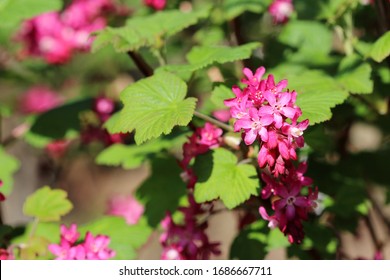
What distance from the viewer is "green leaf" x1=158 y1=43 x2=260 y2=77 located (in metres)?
2.16

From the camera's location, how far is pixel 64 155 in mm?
4469

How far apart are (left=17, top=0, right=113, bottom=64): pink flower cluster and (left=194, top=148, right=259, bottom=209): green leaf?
194 cm

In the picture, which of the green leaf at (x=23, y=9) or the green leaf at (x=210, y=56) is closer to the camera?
the green leaf at (x=210, y=56)

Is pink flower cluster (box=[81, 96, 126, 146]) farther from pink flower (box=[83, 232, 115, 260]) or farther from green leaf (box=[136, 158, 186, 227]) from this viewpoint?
pink flower (box=[83, 232, 115, 260])

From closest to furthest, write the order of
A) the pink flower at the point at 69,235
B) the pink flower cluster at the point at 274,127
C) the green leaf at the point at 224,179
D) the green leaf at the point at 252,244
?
the pink flower cluster at the point at 274,127 → the green leaf at the point at 224,179 → the pink flower at the point at 69,235 → the green leaf at the point at 252,244

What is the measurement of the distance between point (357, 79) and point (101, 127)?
1388mm

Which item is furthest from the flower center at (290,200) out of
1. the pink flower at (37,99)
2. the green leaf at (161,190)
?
the pink flower at (37,99)

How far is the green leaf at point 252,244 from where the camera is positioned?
2469mm

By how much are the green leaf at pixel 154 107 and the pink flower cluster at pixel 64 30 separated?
5.99 feet

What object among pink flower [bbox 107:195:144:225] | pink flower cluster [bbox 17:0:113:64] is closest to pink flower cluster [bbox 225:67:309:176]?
pink flower cluster [bbox 17:0:113:64]

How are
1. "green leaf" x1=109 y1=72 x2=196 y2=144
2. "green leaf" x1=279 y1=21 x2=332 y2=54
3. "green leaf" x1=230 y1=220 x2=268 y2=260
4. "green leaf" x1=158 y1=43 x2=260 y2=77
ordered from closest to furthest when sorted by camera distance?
1. "green leaf" x1=109 y1=72 x2=196 y2=144
2. "green leaf" x1=158 y1=43 x2=260 y2=77
3. "green leaf" x1=230 y1=220 x2=268 y2=260
4. "green leaf" x1=279 y1=21 x2=332 y2=54

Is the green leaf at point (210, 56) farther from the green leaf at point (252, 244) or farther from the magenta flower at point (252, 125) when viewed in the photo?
the green leaf at point (252, 244)

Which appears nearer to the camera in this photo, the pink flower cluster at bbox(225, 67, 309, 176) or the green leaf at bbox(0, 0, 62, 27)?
the pink flower cluster at bbox(225, 67, 309, 176)
